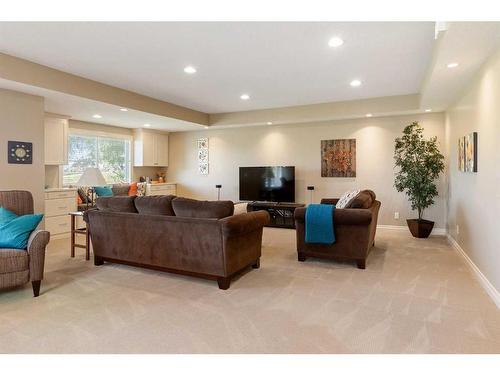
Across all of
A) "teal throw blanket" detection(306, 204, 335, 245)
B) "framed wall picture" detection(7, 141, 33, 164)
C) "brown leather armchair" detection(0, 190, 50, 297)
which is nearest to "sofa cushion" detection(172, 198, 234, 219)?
"teal throw blanket" detection(306, 204, 335, 245)

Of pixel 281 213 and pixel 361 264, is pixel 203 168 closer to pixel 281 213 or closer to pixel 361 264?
pixel 281 213

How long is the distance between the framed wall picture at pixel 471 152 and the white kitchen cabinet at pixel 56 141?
6.55m

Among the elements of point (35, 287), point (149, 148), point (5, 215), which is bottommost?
point (35, 287)

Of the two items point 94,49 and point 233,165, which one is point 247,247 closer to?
point 94,49

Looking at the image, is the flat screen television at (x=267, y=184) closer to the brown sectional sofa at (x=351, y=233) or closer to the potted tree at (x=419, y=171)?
the potted tree at (x=419, y=171)

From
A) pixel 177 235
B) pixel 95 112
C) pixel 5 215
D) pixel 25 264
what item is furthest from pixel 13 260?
pixel 95 112

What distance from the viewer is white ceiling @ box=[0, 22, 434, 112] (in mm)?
3143

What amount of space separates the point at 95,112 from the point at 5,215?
122 inches

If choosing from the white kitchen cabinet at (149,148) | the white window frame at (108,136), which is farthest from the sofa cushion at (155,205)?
the white kitchen cabinet at (149,148)

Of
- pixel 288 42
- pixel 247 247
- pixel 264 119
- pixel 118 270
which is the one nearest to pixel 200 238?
pixel 247 247

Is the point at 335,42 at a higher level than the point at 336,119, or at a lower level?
higher

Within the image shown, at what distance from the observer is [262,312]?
272cm

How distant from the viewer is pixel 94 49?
3641mm

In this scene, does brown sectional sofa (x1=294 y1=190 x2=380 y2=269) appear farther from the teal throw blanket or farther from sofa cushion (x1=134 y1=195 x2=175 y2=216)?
sofa cushion (x1=134 y1=195 x2=175 y2=216)
